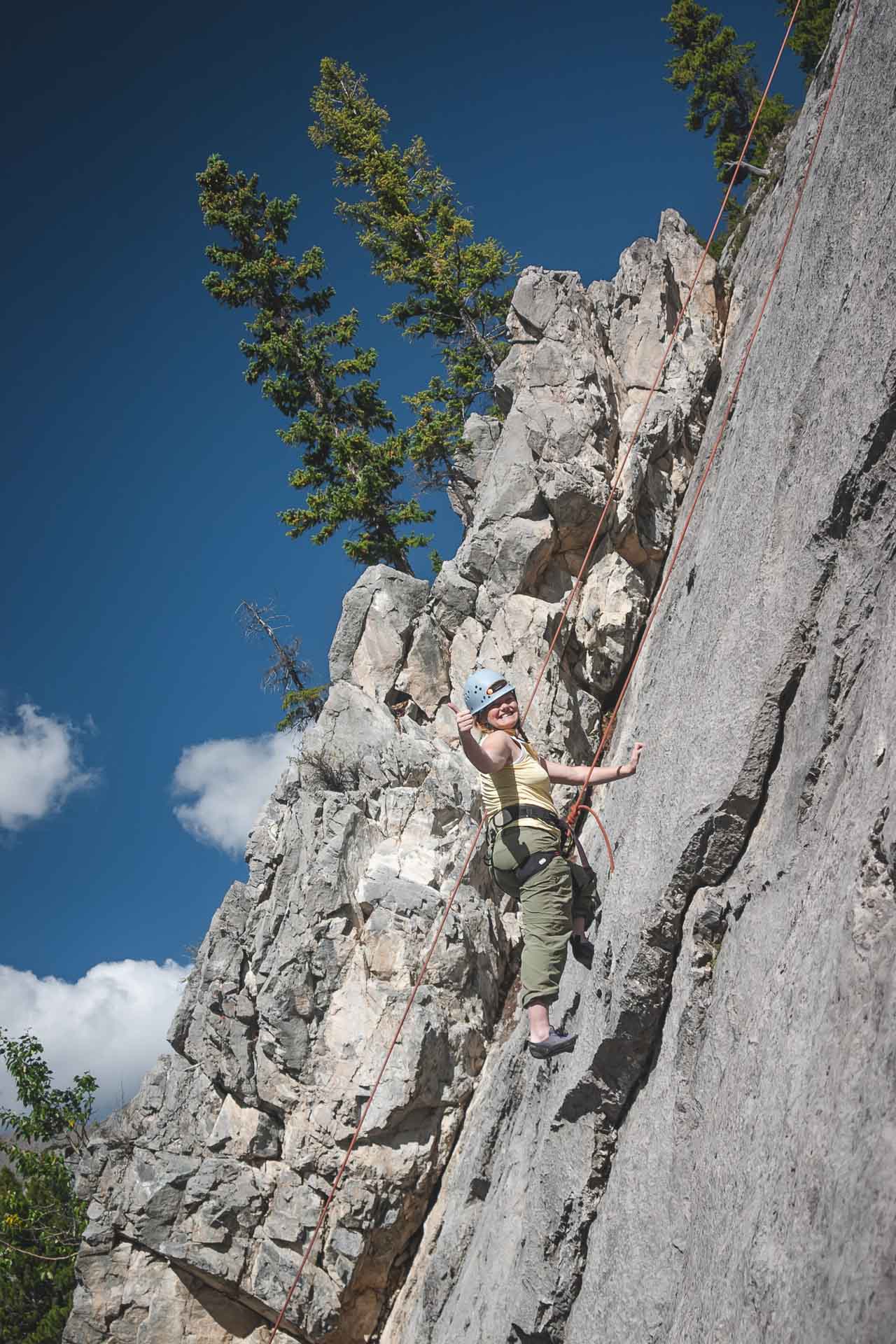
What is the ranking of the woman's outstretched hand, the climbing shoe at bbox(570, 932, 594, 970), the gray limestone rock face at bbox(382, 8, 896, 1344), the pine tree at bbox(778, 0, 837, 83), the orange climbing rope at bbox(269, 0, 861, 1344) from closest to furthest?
the gray limestone rock face at bbox(382, 8, 896, 1344) < the woman's outstretched hand < the climbing shoe at bbox(570, 932, 594, 970) < the orange climbing rope at bbox(269, 0, 861, 1344) < the pine tree at bbox(778, 0, 837, 83)

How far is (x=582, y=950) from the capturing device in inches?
294

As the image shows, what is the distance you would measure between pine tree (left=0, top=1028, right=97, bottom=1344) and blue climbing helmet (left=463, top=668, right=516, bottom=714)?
14.6 meters

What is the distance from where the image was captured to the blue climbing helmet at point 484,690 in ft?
24.0

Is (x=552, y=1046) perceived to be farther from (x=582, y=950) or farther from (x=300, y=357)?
(x=300, y=357)

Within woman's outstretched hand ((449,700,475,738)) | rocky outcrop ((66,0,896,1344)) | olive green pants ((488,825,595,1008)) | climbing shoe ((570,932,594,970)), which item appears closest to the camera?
rocky outcrop ((66,0,896,1344))

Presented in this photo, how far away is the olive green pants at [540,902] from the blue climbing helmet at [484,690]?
0.99 meters

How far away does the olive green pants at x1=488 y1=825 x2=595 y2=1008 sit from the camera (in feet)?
23.3

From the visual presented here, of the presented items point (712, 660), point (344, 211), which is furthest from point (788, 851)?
point (344, 211)

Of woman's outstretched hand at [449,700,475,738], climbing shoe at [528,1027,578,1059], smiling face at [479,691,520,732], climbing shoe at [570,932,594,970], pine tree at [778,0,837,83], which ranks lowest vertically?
climbing shoe at [528,1027,578,1059]

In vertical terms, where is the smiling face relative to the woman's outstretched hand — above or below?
above

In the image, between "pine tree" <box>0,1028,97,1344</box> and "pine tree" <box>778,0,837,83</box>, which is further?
"pine tree" <box>778,0,837,83</box>

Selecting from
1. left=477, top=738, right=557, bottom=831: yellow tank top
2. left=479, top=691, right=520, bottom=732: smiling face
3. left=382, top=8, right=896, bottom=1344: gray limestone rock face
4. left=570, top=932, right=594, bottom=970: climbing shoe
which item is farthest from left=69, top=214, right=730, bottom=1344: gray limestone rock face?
left=479, top=691, right=520, bottom=732: smiling face

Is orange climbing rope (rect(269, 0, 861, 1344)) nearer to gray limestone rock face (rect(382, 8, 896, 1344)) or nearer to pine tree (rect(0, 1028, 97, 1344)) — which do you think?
gray limestone rock face (rect(382, 8, 896, 1344))

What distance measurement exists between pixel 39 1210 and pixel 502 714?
54.6 ft
